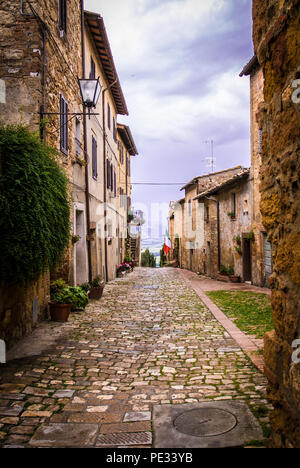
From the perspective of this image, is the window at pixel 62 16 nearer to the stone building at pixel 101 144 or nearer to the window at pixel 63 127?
the window at pixel 63 127

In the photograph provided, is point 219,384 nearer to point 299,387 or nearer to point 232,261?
point 299,387

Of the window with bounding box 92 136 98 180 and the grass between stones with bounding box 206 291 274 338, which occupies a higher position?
the window with bounding box 92 136 98 180

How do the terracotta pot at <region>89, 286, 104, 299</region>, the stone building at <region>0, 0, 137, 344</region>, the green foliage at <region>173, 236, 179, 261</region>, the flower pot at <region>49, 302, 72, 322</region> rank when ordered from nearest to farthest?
the stone building at <region>0, 0, 137, 344</region>, the flower pot at <region>49, 302, 72, 322</region>, the terracotta pot at <region>89, 286, 104, 299</region>, the green foliage at <region>173, 236, 179, 261</region>

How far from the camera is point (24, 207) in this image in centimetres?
533

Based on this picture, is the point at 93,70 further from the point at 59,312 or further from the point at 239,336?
the point at 239,336

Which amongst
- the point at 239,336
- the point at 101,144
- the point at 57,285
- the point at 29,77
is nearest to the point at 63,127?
the point at 29,77

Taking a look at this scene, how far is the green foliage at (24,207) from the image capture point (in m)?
5.20

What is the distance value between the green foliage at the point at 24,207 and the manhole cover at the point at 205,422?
123 inches

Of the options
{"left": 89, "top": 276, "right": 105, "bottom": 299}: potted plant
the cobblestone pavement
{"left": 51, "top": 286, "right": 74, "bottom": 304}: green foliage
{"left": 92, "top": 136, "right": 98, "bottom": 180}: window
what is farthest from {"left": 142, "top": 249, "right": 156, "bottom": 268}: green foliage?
the cobblestone pavement

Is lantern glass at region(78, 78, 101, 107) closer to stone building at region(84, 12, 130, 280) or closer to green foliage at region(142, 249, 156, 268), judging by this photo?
stone building at region(84, 12, 130, 280)

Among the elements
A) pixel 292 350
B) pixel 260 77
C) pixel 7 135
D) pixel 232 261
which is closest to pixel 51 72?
pixel 7 135

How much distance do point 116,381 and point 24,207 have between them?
2.76 meters

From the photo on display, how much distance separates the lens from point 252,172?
1588 centimetres

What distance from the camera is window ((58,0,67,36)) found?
8.98m
